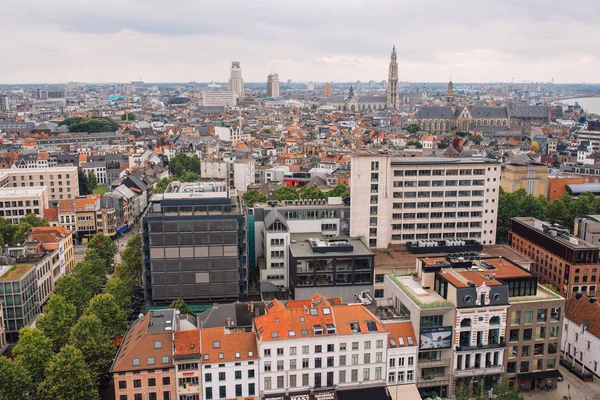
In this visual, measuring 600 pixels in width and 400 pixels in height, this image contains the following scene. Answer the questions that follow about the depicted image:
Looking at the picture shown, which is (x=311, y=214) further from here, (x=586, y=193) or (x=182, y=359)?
(x=586, y=193)

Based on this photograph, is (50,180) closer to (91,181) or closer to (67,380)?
(91,181)

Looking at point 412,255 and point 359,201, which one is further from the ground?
point 359,201

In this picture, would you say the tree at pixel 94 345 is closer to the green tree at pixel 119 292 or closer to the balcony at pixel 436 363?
the green tree at pixel 119 292

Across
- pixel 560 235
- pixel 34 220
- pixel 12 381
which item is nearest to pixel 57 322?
pixel 12 381

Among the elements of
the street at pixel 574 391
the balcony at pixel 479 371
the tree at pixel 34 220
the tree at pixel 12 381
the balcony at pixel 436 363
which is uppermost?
the tree at pixel 34 220

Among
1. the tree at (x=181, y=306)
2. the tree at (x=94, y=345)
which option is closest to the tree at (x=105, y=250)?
the tree at (x=181, y=306)

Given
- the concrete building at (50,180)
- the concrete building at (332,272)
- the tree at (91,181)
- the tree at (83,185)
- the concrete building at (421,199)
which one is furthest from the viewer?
the tree at (91,181)

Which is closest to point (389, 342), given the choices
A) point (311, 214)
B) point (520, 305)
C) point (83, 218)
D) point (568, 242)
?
point (520, 305)
